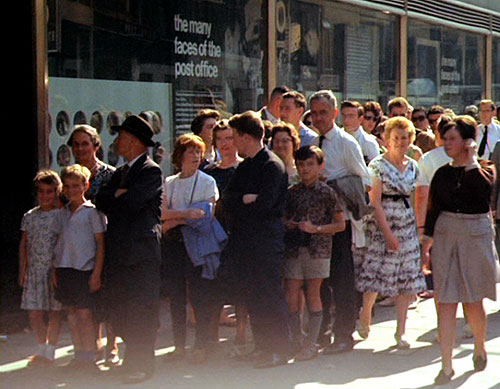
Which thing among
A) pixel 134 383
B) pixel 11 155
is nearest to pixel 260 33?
pixel 11 155

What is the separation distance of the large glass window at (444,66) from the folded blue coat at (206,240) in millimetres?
9380

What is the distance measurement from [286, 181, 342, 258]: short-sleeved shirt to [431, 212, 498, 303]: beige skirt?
102cm

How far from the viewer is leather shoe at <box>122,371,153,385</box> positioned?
8.20m

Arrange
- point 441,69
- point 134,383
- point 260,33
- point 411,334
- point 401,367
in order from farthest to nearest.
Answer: point 441,69
point 260,33
point 411,334
point 401,367
point 134,383

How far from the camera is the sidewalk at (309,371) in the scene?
26.9 ft

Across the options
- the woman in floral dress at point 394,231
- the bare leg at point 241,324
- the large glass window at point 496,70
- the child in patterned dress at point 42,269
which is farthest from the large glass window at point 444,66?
the child in patterned dress at point 42,269

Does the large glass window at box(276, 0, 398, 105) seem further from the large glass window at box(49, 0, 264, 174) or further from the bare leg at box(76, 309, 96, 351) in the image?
the bare leg at box(76, 309, 96, 351)

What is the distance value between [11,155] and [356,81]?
6.72m

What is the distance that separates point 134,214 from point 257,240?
95 centimetres

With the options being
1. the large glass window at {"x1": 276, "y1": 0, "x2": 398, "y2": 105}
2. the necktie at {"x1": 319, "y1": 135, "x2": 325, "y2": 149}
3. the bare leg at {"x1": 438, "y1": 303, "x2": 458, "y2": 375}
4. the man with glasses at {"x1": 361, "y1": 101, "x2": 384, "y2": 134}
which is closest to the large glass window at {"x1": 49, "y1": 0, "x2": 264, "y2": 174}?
the large glass window at {"x1": 276, "y1": 0, "x2": 398, "y2": 105}

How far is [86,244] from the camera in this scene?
28.0 ft

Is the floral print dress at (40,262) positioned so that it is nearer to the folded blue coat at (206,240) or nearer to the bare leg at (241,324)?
the folded blue coat at (206,240)

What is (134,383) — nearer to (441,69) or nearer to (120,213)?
(120,213)

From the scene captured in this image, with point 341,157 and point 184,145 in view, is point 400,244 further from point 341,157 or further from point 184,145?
point 184,145
